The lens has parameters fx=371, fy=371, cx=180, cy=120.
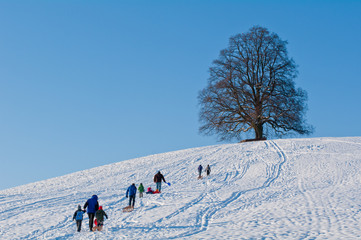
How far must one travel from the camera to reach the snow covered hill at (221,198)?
460 inches

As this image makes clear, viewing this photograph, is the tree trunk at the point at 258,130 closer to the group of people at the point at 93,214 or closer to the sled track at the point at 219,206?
the sled track at the point at 219,206

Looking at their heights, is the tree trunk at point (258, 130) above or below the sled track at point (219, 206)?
above

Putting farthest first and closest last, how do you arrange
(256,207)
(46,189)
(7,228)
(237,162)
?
(237,162), (46,189), (256,207), (7,228)

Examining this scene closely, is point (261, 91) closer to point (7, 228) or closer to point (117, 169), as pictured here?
point (117, 169)

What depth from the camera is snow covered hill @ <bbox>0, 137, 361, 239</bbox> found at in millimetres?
11688

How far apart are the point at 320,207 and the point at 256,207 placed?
2.39 m

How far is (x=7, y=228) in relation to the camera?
13.7m

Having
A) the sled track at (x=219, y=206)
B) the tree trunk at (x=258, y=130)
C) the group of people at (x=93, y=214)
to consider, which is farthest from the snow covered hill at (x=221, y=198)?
the tree trunk at (x=258, y=130)

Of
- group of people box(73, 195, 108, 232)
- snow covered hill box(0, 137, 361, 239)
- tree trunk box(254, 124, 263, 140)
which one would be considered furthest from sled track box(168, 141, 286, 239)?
tree trunk box(254, 124, 263, 140)

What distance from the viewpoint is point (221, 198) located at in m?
16.8

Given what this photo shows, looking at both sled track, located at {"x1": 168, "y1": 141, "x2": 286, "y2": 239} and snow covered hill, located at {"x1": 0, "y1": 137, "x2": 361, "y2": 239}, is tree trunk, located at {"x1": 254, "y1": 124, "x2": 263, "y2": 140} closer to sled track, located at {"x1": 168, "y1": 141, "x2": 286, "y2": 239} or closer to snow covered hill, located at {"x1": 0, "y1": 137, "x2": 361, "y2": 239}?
snow covered hill, located at {"x1": 0, "y1": 137, "x2": 361, "y2": 239}

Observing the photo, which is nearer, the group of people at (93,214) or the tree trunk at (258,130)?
the group of people at (93,214)

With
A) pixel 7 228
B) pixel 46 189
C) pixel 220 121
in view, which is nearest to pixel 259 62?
pixel 220 121

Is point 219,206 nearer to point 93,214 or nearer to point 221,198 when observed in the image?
point 221,198
